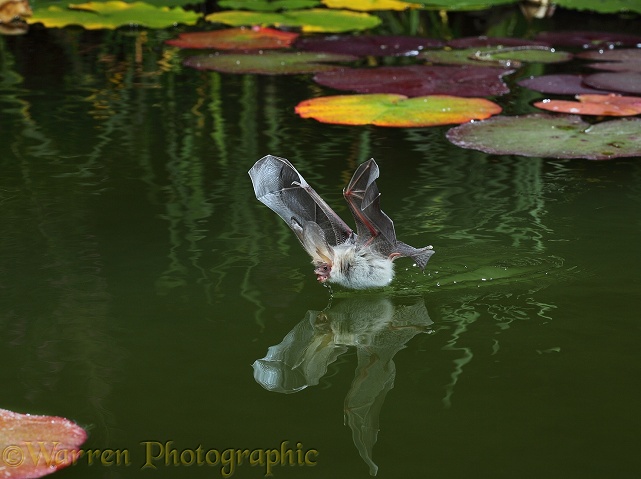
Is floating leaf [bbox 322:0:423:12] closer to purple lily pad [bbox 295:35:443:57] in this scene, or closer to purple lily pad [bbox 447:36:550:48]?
purple lily pad [bbox 295:35:443:57]

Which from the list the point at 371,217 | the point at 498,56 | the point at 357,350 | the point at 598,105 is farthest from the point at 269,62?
the point at 357,350

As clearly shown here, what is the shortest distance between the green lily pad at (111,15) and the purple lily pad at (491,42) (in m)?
1.54

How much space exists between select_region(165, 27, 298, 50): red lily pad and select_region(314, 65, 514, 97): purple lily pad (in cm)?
82

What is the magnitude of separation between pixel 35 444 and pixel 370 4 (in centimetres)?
528

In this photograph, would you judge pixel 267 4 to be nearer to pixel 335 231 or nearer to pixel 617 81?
pixel 617 81

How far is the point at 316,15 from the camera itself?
585 centimetres

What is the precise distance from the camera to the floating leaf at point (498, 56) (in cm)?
452

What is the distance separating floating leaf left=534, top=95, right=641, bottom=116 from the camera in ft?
11.6

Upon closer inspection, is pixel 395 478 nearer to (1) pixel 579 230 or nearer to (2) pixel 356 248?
(2) pixel 356 248

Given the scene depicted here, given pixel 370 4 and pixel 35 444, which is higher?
pixel 370 4

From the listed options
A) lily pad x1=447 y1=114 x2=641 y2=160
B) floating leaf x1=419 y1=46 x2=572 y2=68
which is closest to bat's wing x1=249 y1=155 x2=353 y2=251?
lily pad x1=447 y1=114 x2=641 y2=160

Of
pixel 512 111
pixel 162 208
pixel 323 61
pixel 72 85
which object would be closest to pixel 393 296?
pixel 162 208

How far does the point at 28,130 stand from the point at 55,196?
717 mm

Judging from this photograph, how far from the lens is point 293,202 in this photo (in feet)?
6.64
